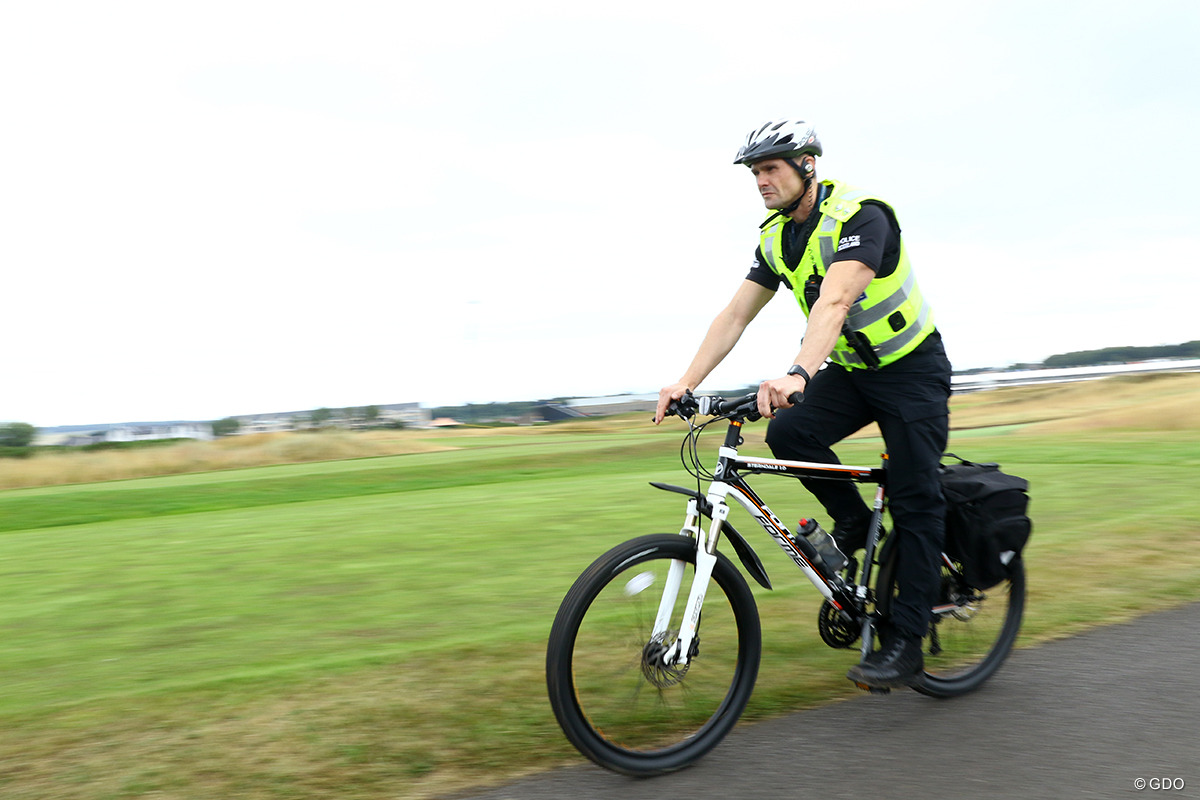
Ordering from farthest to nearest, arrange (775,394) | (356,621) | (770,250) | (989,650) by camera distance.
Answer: (356,621) → (989,650) → (770,250) → (775,394)

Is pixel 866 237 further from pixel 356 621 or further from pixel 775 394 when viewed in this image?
pixel 356 621

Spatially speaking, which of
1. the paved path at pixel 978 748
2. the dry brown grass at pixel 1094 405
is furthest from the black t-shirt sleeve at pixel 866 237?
the dry brown grass at pixel 1094 405

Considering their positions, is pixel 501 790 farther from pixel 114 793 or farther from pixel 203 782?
pixel 114 793

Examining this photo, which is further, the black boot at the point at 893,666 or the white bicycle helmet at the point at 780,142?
the black boot at the point at 893,666

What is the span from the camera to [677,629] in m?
3.66

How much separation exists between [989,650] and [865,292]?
1761 mm

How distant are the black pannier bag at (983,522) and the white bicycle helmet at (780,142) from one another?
1474mm

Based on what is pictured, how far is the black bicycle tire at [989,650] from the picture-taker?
4297 millimetres

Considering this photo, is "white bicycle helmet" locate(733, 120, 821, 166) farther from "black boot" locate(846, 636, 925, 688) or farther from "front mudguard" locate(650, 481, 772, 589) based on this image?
"black boot" locate(846, 636, 925, 688)

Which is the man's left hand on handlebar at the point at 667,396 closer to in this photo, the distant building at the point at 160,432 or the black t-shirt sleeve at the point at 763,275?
the black t-shirt sleeve at the point at 763,275

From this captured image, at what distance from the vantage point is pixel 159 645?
5555 mm

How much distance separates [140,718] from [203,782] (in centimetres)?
89

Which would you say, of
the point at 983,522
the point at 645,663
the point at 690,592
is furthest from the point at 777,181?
the point at 645,663

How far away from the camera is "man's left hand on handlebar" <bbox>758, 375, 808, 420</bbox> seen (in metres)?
3.52
